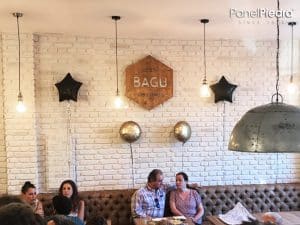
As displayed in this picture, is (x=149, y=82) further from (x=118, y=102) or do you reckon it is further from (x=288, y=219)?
(x=288, y=219)

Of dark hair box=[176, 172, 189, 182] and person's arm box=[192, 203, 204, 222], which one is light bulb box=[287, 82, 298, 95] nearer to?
dark hair box=[176, 172, 189, 182]

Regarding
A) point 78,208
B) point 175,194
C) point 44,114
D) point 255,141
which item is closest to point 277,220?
point 175,194

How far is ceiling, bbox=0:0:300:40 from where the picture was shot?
12.3 ft

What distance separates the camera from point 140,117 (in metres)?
5.55

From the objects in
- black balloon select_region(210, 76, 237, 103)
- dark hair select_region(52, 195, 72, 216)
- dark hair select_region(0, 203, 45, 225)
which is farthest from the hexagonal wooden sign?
dark hair select_region(0, 203, 45, 225)

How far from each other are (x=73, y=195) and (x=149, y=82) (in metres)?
1.81

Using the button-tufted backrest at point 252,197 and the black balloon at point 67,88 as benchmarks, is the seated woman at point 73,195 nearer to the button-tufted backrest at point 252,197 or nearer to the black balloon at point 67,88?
the black balloon at point 67,88

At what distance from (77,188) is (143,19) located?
7.81 feet

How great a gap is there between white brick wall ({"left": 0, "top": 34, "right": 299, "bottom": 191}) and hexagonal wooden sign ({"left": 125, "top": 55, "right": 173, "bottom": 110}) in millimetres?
82

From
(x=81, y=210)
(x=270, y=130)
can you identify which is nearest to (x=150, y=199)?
(x=81, y=210)

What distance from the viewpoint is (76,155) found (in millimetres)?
5375
